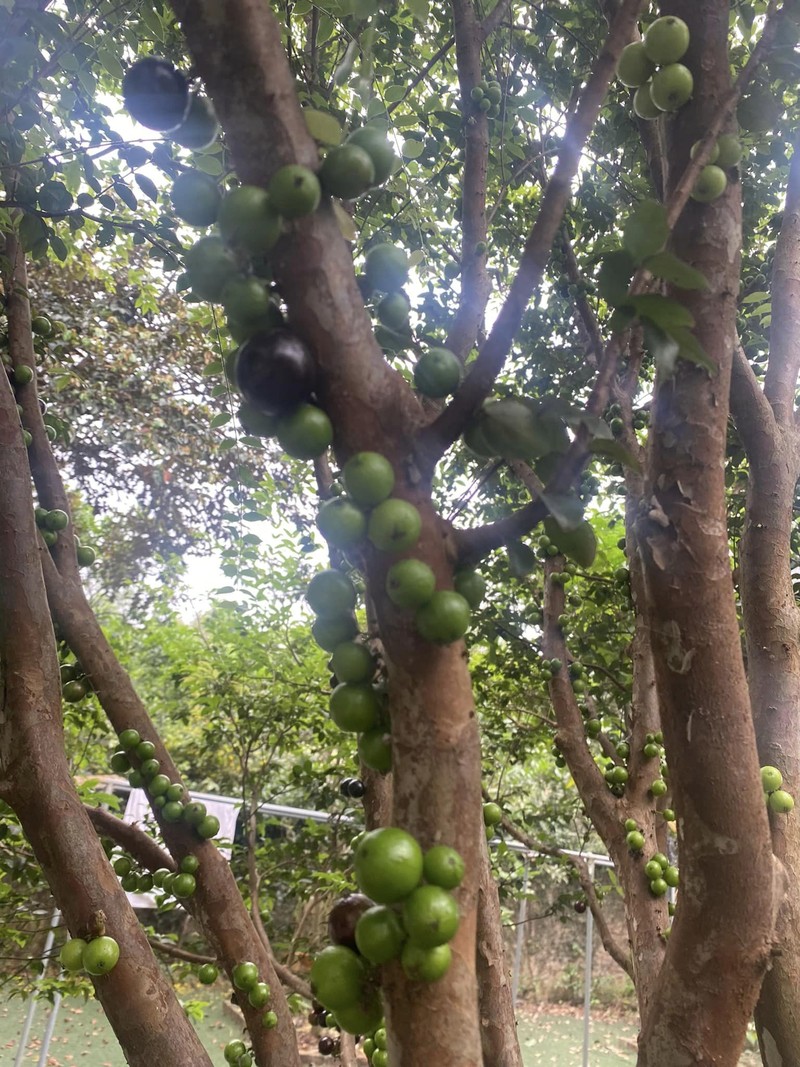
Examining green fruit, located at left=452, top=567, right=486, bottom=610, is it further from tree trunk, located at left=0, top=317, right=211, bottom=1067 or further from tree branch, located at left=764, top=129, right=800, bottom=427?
tree branch, located at left=764, top=129, right=800, bottom=427

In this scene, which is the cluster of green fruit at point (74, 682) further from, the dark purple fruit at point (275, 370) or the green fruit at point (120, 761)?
the dark purple fruit at point (275, 370)

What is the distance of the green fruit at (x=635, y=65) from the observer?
181 centimetres

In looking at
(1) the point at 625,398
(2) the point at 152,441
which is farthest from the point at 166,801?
(2) the point at 152,441

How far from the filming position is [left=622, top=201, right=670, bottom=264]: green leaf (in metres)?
1.27

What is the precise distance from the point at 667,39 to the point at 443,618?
143cm

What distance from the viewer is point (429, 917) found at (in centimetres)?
108

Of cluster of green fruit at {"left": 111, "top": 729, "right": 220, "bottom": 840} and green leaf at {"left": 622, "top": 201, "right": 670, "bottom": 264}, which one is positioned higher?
green leaf at {"left": 622, "top": 201, "right": 670, "bottom": 264}

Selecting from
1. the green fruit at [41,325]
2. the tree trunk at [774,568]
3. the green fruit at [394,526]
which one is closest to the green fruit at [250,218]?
the green fruit at [394,526]

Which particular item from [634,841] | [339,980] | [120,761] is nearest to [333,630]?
[339,980]

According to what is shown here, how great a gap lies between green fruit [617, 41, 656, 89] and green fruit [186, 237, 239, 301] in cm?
118

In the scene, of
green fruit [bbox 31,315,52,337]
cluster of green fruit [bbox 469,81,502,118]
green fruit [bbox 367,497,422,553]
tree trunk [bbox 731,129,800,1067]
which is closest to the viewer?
green fruit [bbox 367,497,422,553]

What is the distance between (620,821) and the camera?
3.27m

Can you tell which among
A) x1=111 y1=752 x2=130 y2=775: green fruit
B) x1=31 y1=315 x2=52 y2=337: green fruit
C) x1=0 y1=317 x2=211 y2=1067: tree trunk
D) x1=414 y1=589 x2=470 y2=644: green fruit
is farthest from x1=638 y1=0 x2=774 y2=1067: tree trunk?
x1=31 y1=315 x2=52 y2=337: green fruit

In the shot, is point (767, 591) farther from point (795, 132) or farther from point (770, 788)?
point (795, 132)
